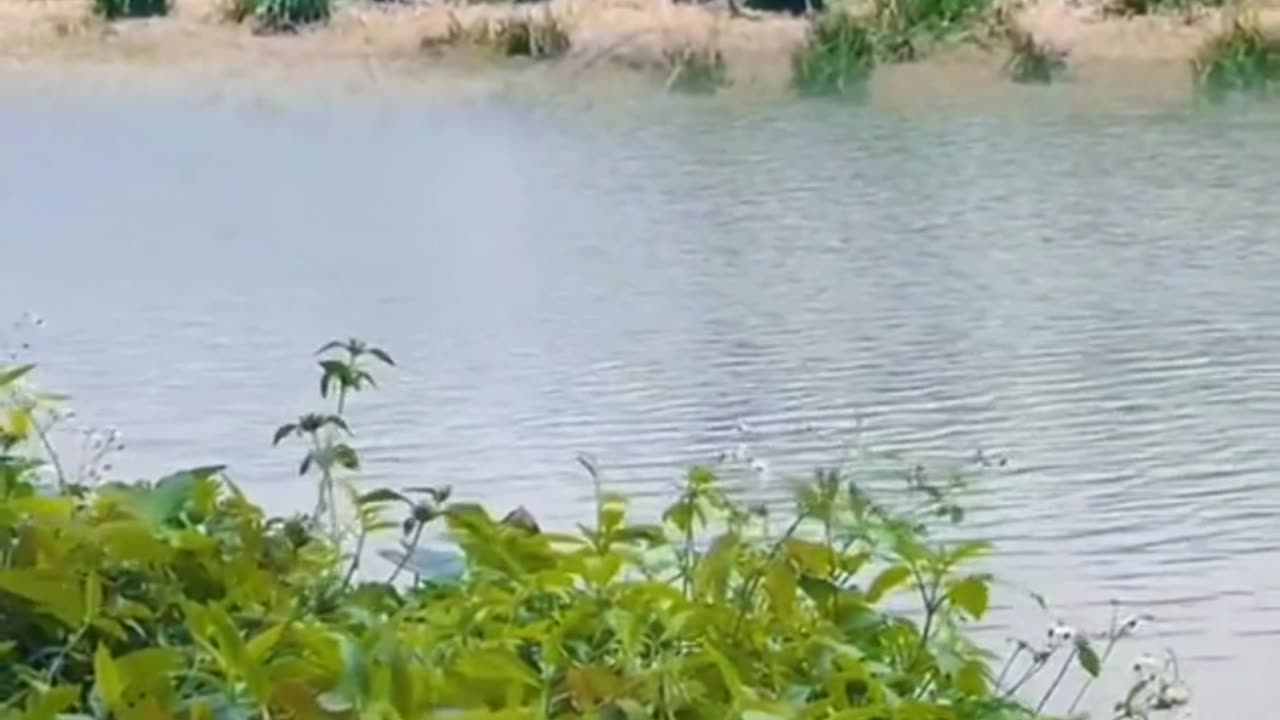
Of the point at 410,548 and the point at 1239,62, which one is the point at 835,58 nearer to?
the point at 1239,62

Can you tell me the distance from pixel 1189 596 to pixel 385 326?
1.55 metres

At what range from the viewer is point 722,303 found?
3.72 m

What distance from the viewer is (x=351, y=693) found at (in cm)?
94

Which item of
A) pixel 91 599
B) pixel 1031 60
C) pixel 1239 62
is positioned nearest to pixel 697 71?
pixel 1031 60

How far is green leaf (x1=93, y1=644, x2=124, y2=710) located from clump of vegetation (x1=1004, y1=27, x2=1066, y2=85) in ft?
18.7

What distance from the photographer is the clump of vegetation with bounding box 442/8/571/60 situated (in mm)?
7062

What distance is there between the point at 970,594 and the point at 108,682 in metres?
0.42

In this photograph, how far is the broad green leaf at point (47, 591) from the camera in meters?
1.04

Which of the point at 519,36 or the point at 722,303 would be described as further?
the point at 519,36

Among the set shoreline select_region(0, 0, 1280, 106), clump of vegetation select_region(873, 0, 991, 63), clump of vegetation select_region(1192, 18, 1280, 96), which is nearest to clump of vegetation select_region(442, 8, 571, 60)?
shoreline select_region(0, 0, 1280, 106)

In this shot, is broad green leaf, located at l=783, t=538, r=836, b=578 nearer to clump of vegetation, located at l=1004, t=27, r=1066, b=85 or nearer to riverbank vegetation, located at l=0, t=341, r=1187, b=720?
riverbank vegetation, located at l=0, t=341, r=1187, b=720

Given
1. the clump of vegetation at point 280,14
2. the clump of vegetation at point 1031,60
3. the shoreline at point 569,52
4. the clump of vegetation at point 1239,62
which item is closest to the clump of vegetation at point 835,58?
the shoreline at point 569,52

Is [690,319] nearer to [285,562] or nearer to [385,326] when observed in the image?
[385,326]

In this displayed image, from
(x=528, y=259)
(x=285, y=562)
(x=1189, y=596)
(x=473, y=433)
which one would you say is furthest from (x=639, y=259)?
(x=285, y=562)
